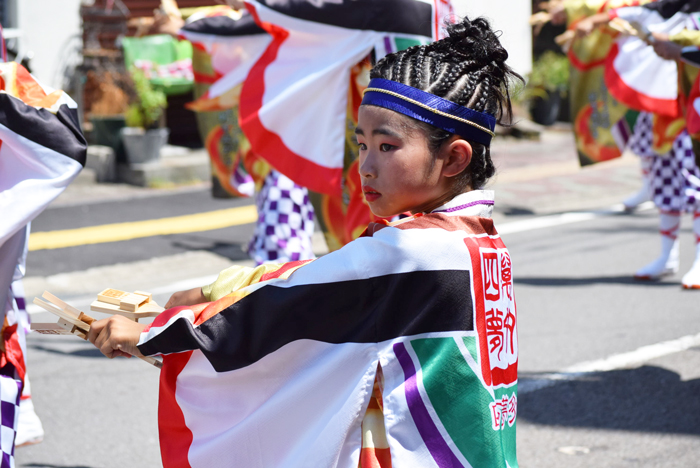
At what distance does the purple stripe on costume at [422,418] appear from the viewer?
5.10 feet

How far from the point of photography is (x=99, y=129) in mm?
10516

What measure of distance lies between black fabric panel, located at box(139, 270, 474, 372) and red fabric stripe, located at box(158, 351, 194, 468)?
0.33ft

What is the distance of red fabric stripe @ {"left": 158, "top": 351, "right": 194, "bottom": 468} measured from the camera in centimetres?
167

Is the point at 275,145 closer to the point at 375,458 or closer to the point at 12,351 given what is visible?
the point at 12,351

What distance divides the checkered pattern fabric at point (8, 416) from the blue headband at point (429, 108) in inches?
52.8

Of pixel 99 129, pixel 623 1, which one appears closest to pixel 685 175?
pixel 623 1

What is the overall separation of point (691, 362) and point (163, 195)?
21.8 ft

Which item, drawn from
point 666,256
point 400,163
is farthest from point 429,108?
point 666,256

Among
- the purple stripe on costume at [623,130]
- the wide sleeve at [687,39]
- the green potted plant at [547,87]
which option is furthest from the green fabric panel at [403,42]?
the green potted plant at [547,87]

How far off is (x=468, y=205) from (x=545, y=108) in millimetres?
14274

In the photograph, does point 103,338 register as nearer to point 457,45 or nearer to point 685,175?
point 457,45

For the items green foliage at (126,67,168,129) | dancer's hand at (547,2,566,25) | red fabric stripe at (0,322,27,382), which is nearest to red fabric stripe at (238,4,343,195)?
red fabric stripe at (0,322,27,382)

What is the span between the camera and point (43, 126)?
225 centimetres

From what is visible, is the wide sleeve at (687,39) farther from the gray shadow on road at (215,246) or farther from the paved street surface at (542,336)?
the gray shadow on road at (215,246)
